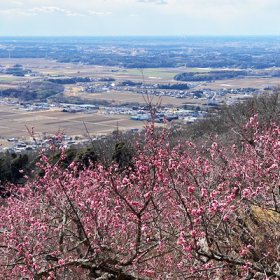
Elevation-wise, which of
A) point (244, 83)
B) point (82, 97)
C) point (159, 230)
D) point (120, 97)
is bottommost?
point (82, 97)

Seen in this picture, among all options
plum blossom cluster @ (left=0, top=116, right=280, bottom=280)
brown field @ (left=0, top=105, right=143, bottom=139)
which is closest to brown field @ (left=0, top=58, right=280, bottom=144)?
brown field @ (left=0, top=105, right=143, bottom=139)

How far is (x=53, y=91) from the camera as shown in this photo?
334 ft

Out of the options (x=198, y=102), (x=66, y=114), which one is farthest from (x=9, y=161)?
(x=198, y=102)

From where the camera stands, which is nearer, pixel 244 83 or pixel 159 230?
pixel 159 230

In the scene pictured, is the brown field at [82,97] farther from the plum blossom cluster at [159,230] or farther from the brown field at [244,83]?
the plum blossom cluster at [159,230]

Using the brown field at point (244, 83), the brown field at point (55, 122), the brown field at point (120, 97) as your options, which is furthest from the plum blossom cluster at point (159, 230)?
the brown field at point (244, 83)

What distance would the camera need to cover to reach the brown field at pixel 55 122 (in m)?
58.7

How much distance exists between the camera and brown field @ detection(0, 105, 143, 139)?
5871 centimetres

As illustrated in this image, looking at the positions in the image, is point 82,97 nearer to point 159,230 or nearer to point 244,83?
point 244,83

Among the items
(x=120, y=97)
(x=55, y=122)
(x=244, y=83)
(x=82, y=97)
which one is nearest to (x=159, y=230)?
(x=55, y=122)

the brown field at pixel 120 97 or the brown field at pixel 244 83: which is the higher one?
the brown field at pixel 244 83

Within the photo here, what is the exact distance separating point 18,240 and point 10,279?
1.22 m

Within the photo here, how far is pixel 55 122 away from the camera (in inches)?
2665

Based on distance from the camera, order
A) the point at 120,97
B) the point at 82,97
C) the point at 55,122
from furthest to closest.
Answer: the point at 82,97, the point at 120,97, the point at 55,122
